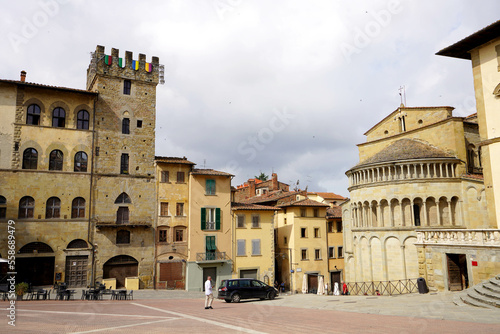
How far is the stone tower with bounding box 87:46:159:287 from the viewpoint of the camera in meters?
34.4

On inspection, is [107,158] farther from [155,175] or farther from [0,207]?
[0,207]

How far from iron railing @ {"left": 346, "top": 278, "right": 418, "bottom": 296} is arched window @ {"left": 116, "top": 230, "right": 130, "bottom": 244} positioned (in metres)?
22.8

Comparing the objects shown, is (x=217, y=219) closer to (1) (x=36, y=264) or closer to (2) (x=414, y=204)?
(1) (x=36, y=264)

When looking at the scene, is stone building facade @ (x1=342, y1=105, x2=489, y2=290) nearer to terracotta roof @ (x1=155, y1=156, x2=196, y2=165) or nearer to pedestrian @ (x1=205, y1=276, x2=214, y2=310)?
terracotta roof @ (x1=155, y1=156, x2=196, y2=165)

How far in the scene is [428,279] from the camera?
2372 cm

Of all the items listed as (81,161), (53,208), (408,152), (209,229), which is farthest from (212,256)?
(408,152)

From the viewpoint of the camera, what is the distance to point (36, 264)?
104ft

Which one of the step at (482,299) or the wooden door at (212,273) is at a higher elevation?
the step at (482,299)

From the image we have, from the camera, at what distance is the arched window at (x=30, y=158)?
32.4m

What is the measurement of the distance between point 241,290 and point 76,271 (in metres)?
17.5

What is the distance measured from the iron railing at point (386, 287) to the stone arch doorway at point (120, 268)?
21.8 m

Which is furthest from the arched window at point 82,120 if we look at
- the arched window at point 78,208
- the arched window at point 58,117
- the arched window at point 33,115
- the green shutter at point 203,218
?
the green shutter at point 203,218

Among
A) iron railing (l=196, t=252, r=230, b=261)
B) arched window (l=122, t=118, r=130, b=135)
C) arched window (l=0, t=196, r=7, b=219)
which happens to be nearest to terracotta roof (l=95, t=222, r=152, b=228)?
iron railing (l=196, t=252, r=230, b=261)

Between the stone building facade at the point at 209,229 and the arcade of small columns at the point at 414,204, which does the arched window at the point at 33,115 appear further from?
the arcade of small columns at the point at 414,204
